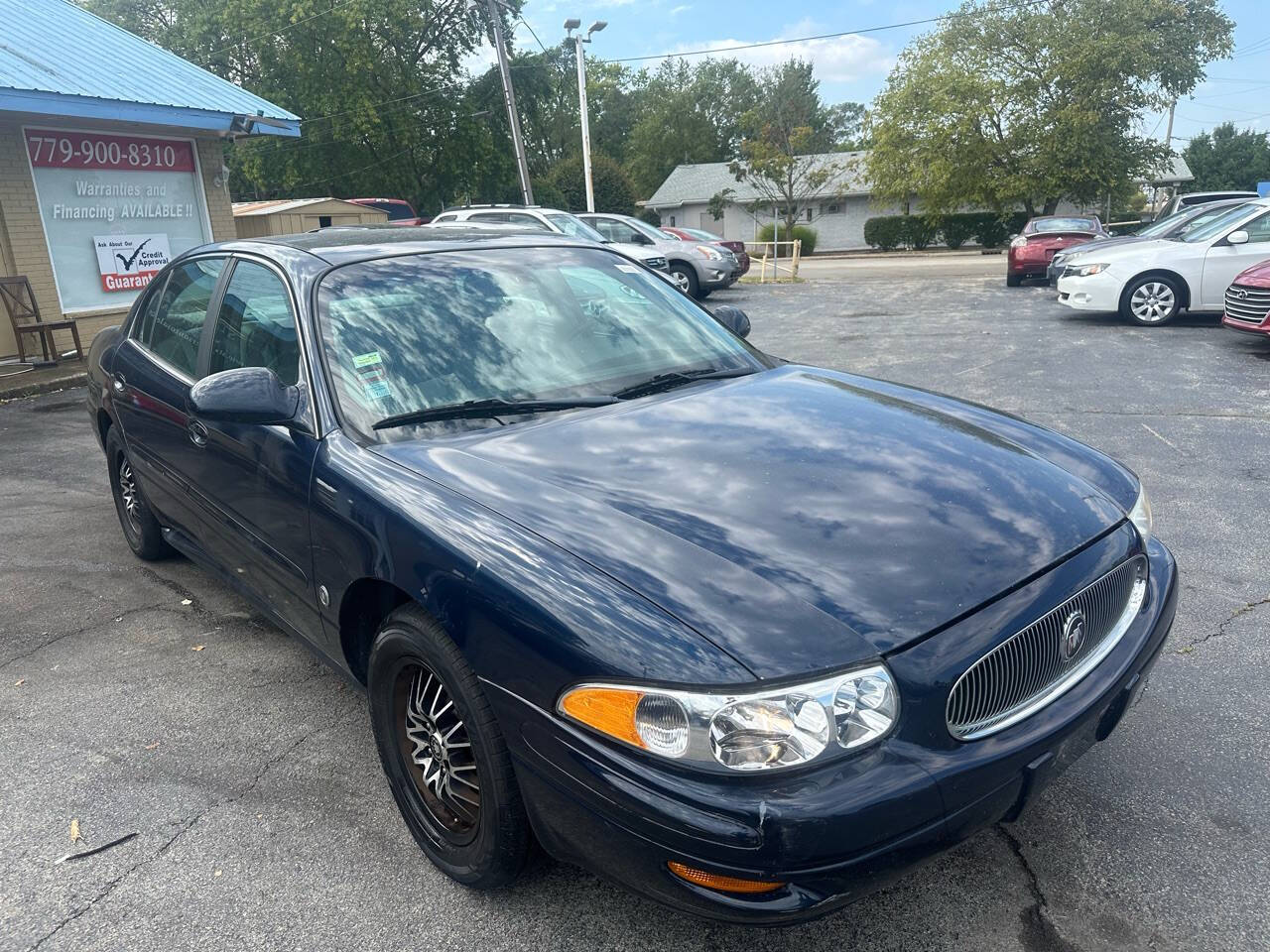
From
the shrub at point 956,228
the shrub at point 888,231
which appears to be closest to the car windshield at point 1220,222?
the shrub at point 956,228

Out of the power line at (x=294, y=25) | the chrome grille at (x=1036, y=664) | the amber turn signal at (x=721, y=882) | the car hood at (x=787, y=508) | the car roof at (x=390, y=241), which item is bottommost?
the amber turn signal at (x=721, y=882)

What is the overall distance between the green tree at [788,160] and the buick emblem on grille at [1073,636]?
41.3 meters

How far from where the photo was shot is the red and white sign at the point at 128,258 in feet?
38.5

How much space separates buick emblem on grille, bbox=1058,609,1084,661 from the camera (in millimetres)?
2115

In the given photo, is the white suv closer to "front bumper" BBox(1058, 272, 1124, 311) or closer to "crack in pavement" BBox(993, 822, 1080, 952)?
"front bumper" BBox(1058, 272, 1124, 311)

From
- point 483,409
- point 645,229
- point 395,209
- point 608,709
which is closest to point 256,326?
point 483,409

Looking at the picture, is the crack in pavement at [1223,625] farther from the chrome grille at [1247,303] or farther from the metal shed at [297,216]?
the metal shed at [297,216]

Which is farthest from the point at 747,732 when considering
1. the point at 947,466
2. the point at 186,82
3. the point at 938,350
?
the point at 186,82

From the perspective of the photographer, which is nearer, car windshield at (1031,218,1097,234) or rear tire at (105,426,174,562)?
rear tire at (105,426,174,562)

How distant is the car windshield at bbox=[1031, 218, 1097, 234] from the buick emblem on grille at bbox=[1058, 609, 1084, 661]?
59.3ft

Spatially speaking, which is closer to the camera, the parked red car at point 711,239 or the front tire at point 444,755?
the front tire at point 444,755

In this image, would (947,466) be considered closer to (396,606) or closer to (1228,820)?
(1228,820)

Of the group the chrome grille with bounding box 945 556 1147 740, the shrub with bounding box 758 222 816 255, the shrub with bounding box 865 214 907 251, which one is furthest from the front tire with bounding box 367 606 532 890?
the shrub with bounding box 758 222 816 255

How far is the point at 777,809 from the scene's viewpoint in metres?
1.70
